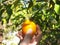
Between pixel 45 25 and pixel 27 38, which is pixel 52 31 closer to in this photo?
pixel 45 25

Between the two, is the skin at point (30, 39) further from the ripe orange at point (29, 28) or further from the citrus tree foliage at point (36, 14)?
the citrus tree foliage at point (36, 14)

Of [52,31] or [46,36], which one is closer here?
[52,31]

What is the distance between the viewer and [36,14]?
182cm

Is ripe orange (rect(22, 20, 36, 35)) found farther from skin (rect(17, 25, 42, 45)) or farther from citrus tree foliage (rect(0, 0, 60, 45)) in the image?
citrus tree foliage (rect(0, 0, 60, 45))

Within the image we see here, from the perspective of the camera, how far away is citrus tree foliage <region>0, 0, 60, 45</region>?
4.70ft

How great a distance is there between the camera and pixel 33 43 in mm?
1088

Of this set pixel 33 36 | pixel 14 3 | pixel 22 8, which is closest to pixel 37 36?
pixel 33 36

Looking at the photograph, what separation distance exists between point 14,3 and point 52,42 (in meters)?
1.16

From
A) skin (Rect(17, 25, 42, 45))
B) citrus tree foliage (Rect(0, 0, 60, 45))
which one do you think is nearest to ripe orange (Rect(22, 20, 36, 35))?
skin (Rect(17, 25, 42, 45))

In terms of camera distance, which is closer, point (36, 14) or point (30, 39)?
point (30, 39)

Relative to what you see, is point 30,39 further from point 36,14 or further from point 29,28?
point 36,14

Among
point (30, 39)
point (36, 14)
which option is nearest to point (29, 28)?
point (30, 39)

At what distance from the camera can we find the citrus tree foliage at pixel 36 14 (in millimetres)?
1433

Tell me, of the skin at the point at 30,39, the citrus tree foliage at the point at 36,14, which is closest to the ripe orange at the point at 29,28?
the skin at the point at 30,39
